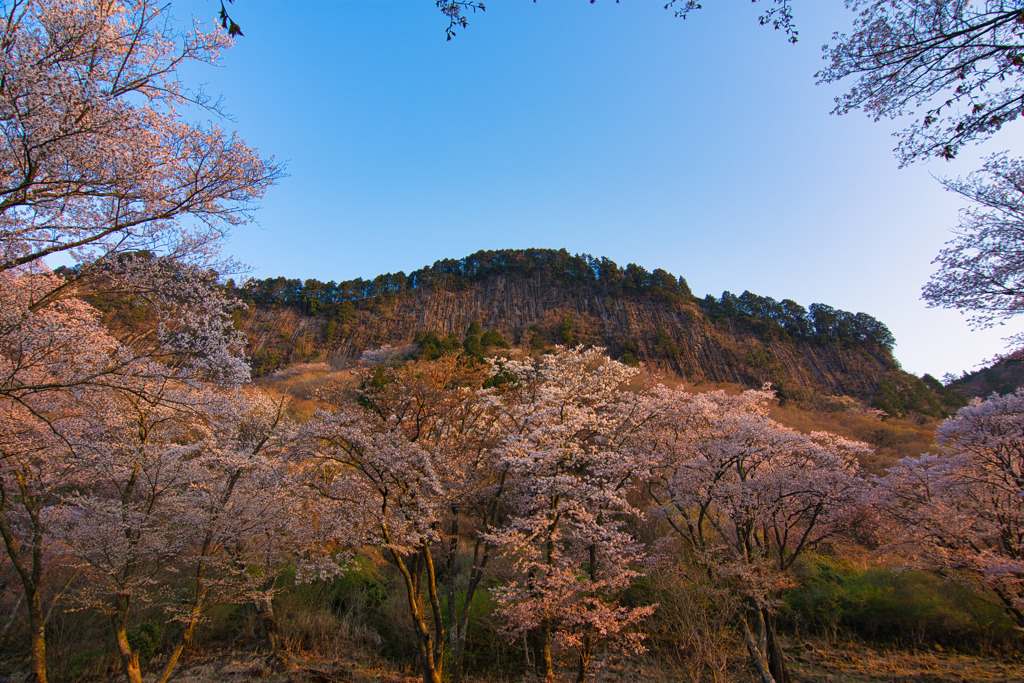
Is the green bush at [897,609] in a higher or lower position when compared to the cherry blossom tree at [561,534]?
lower

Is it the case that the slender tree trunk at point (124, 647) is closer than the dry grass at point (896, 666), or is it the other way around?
the slender tree trunk at point (124, 647)

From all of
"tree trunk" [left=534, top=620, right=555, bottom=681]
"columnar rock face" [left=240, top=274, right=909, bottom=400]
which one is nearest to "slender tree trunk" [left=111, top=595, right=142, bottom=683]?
"tree trunk" [left=534, top=620, right=555, bottom=681]

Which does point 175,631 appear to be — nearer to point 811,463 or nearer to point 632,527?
point 632,527

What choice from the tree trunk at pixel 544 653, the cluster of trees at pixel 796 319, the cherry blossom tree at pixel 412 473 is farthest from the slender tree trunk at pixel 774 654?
the cluster of trees at pixel 796 319

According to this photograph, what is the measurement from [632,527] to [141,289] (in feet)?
56.2

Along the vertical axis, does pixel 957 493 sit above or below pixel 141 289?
below

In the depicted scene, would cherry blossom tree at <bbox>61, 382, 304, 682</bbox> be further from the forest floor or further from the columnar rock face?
the columnar rock face

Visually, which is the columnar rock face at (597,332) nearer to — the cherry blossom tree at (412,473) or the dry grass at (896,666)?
the dry grass at (896,666)

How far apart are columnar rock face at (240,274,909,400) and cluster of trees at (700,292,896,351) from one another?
2.69ft

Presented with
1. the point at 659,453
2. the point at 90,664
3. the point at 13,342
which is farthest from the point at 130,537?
the point at 659,453

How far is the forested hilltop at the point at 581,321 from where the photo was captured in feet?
144

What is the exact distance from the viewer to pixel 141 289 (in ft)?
19.5

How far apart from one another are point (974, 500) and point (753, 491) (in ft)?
19.5

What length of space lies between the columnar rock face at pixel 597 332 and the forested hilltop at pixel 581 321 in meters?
0.14
